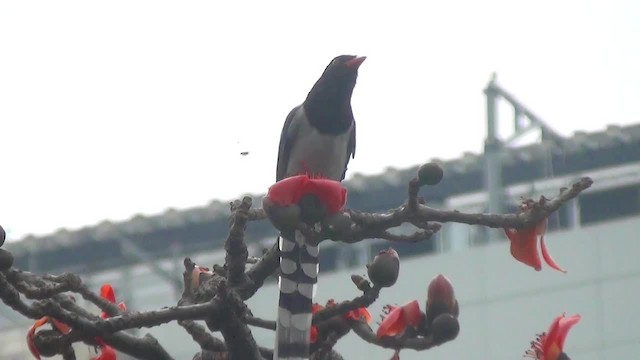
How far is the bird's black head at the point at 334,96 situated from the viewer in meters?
5.12

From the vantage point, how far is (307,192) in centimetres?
279

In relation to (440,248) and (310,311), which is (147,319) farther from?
(440,248)

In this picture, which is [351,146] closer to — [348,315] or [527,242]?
[348,315]

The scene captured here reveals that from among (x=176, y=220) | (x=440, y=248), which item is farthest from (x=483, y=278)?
(x=176, y=220)

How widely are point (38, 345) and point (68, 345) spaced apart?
80 mm

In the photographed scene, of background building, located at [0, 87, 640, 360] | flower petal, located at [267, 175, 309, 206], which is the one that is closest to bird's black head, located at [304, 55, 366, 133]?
flower petal, located at [267, 175, 309, 206]

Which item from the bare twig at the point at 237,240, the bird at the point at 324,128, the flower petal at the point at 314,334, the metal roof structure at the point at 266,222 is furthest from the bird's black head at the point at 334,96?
the metal roof structure at the point at 266,222

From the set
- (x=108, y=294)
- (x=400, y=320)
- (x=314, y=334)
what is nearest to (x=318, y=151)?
(x=108, y=294)

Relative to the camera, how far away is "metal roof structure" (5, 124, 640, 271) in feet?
39.6

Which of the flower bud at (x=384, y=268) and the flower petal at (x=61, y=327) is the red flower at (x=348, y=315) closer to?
the flower bud at (x=384, y=268)

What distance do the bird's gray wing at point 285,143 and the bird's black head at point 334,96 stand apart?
0.25ft

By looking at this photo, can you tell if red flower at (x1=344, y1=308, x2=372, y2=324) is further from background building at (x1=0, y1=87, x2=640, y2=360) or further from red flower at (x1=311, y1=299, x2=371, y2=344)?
background building at (x1=0, y1=87, x2=640, y2=360)

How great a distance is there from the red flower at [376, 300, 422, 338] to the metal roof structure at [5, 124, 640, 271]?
861cm

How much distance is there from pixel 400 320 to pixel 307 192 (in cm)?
35
